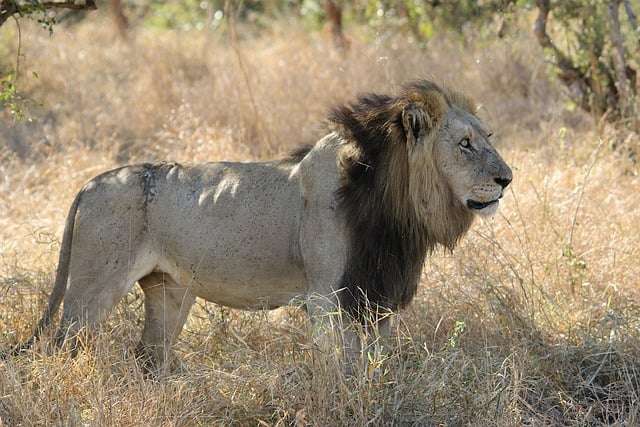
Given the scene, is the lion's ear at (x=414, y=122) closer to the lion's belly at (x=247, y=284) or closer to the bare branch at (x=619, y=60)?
the lion's belly at (x=247, y=284)

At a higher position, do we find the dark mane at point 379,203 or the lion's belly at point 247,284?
the dark mane at point 379,203

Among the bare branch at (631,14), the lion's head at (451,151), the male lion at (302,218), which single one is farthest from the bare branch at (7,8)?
the bare branch at (631,14)

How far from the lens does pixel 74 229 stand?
172 inches

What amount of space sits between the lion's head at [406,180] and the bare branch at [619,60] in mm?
2608

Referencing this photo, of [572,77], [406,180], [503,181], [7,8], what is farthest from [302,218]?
[572,77]

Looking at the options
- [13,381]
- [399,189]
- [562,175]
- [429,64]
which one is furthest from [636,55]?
[13,381]

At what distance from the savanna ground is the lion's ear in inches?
26.9

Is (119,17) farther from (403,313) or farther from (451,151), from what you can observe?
(451,151)

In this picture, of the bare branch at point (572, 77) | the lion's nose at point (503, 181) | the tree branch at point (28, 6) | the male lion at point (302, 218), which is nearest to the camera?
the lion's nose at point (503, 181)

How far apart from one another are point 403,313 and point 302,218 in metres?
0.85

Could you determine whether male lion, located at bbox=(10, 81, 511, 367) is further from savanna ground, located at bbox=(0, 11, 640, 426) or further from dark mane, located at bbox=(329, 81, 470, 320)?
savanna ground, located at bbox=(0, 11, 640, 426)

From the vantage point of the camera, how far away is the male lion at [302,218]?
4012mm

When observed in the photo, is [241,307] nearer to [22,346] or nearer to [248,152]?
[22,346]

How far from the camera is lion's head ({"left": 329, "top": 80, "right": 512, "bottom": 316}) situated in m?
3.97
